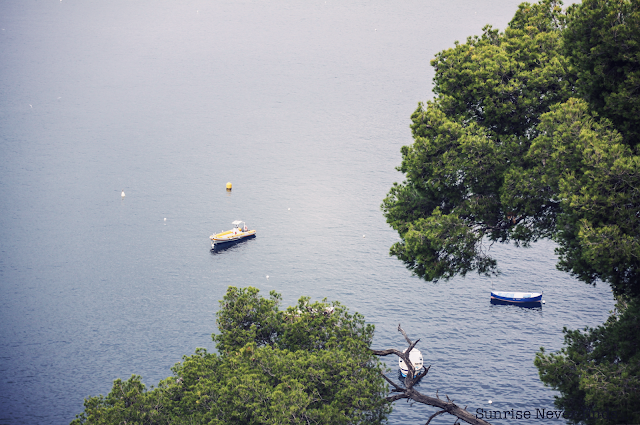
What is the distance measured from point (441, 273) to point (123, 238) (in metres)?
76.0

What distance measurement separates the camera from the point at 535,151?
876 inches

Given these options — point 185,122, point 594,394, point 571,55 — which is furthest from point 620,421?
point 185,122

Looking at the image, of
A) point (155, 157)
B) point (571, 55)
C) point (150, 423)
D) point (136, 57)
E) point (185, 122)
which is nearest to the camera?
point (571, 55)

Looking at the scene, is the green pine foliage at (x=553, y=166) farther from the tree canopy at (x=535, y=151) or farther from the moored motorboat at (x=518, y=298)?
the moored motorboat at (x=518, y=298)

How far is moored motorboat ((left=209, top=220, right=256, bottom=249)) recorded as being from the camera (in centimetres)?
8981

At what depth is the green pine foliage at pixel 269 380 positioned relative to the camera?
21.4 meters

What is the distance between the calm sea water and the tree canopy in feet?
110

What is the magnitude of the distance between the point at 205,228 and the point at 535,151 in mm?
77744

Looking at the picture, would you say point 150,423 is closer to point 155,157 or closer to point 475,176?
point 475,176

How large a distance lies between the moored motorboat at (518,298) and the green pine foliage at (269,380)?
171ft

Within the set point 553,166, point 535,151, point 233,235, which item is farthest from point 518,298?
point 553,166

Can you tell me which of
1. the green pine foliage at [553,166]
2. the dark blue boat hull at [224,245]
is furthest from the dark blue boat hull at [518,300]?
the green pine foliage at [553,166]

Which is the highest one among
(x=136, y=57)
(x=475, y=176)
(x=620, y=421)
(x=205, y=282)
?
(x=136, y=57)

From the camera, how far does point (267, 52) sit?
189375mm
